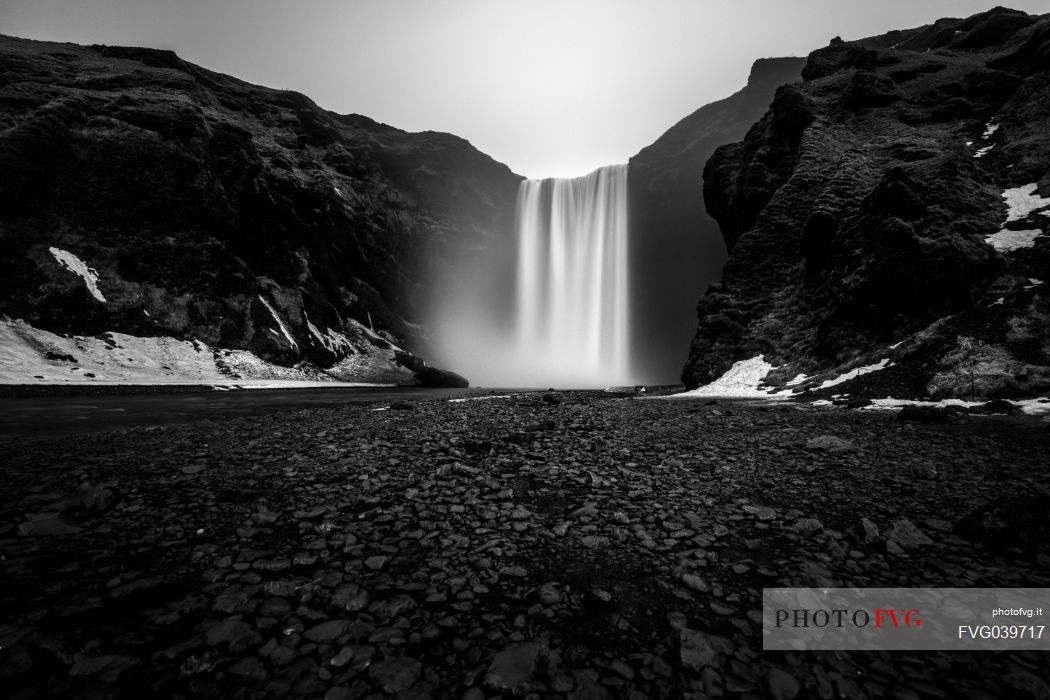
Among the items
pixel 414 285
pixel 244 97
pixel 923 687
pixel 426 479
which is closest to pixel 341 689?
pixel 923 687

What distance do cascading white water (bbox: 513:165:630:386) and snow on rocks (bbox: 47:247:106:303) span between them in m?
58.7

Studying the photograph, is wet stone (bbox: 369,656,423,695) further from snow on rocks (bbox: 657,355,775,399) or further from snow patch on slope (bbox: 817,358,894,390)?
snow on rocks (bbox: 657,355,775,399)

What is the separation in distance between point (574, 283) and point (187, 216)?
6006cm

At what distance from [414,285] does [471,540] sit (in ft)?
251

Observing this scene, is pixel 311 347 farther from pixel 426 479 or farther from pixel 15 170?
pixel 426 479

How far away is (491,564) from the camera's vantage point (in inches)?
148

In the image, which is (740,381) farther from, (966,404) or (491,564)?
(491,564)

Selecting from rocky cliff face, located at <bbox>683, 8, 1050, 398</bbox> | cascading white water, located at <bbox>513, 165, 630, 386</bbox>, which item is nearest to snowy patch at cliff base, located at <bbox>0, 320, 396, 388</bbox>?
rocky cliff face, located at <bbox>683, 8, 1050, 398</bbox>

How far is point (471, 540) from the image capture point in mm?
4258

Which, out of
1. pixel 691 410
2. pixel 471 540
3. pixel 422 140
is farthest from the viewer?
pixel 422 140

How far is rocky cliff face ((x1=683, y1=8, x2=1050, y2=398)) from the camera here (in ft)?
52.0

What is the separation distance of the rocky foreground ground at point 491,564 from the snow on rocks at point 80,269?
130 feet

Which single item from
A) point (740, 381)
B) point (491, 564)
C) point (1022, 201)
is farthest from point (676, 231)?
point (491, 564)

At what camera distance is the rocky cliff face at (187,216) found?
35.9 metres
